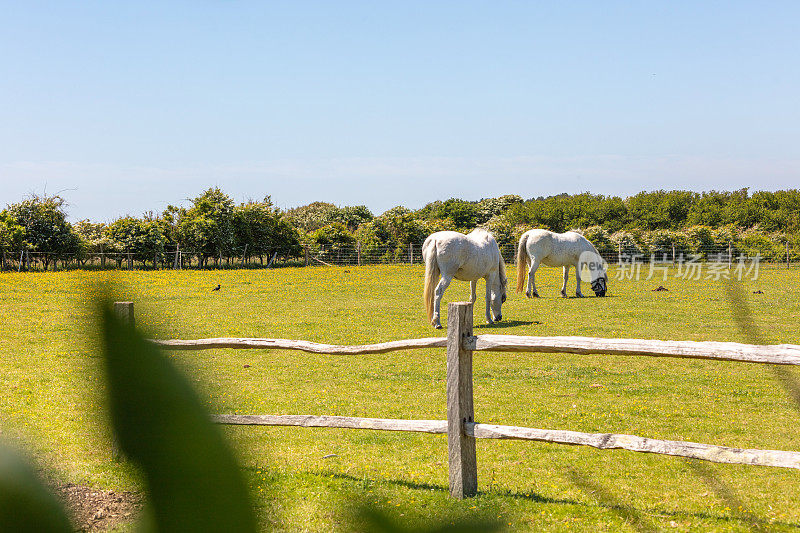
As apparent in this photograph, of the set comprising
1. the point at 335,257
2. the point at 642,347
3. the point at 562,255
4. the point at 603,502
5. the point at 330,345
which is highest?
the point at 562,255

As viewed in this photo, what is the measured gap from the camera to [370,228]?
3625cm

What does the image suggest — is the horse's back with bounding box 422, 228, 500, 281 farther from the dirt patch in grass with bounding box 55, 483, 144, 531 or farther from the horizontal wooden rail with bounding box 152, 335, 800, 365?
the dirt patch in grass with bounding box 55, 483, 144, 531

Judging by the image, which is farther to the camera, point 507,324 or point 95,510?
point 507,324

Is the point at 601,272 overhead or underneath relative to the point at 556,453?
overhead

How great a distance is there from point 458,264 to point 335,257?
23.5 meters

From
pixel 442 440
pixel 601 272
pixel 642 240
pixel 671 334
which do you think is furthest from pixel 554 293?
pixel 642 240

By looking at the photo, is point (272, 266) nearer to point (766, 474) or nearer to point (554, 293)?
point (554, 293)

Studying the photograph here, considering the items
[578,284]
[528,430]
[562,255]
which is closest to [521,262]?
[562,255]

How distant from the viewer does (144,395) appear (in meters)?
0.29

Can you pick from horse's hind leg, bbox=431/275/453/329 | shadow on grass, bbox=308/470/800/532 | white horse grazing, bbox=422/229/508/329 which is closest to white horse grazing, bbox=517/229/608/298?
white horse grazing, bbox=422/229/508/329

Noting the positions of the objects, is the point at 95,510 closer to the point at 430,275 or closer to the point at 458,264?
the point at 430,275

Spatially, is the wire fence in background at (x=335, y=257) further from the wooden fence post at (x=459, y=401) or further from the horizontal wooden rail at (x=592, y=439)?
the wooden fence post at (x=459, y=401)

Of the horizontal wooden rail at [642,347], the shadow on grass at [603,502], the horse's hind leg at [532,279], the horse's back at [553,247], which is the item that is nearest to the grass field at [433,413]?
the shadow on grass at [603,502]

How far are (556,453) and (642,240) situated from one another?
34108 millimetres
